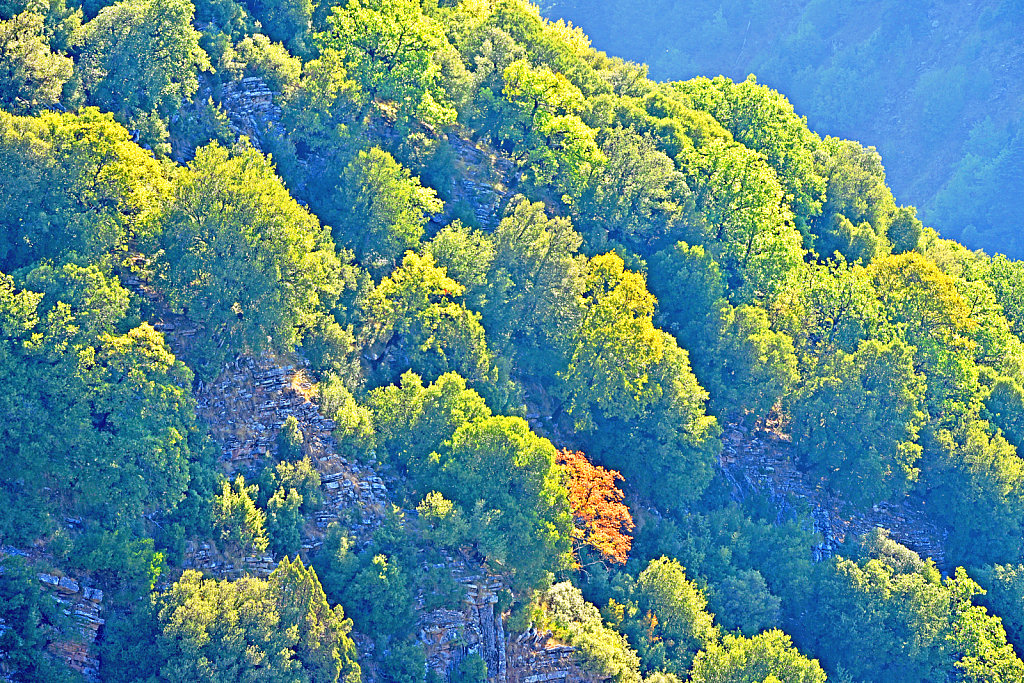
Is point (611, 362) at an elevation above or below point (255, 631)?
above

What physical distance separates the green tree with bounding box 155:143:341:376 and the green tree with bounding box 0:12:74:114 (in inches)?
328

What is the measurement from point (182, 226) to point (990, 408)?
195ft

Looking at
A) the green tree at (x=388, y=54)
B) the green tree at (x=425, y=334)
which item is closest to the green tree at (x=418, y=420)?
the green tree at (x=425, y=334)

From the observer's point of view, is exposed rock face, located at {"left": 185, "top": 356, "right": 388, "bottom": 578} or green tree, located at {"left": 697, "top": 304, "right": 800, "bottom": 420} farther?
green tree, located at {"left": 697, "top": 304, "right": 800, "bottom": 420}

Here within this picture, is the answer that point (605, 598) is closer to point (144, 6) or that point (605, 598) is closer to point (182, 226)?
point (182, 226)

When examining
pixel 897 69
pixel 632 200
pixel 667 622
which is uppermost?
pixel 897 69

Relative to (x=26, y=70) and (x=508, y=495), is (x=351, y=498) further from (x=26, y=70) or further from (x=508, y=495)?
(x=26, y=70)

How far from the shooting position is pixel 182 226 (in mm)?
58812

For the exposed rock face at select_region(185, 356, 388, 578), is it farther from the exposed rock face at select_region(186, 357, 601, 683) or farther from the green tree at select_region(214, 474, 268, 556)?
the green tree at select_region(214, 474, 268, 556)

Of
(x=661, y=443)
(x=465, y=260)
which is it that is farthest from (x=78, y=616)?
(x=661, y=443)

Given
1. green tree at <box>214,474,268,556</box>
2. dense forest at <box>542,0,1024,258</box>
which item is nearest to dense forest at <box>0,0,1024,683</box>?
green tree at <box>214,474,268,556</box>

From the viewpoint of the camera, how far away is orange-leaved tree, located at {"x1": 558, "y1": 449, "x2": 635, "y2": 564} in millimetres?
67000

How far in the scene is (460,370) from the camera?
6738 cm

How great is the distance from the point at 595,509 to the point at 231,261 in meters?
24.4
